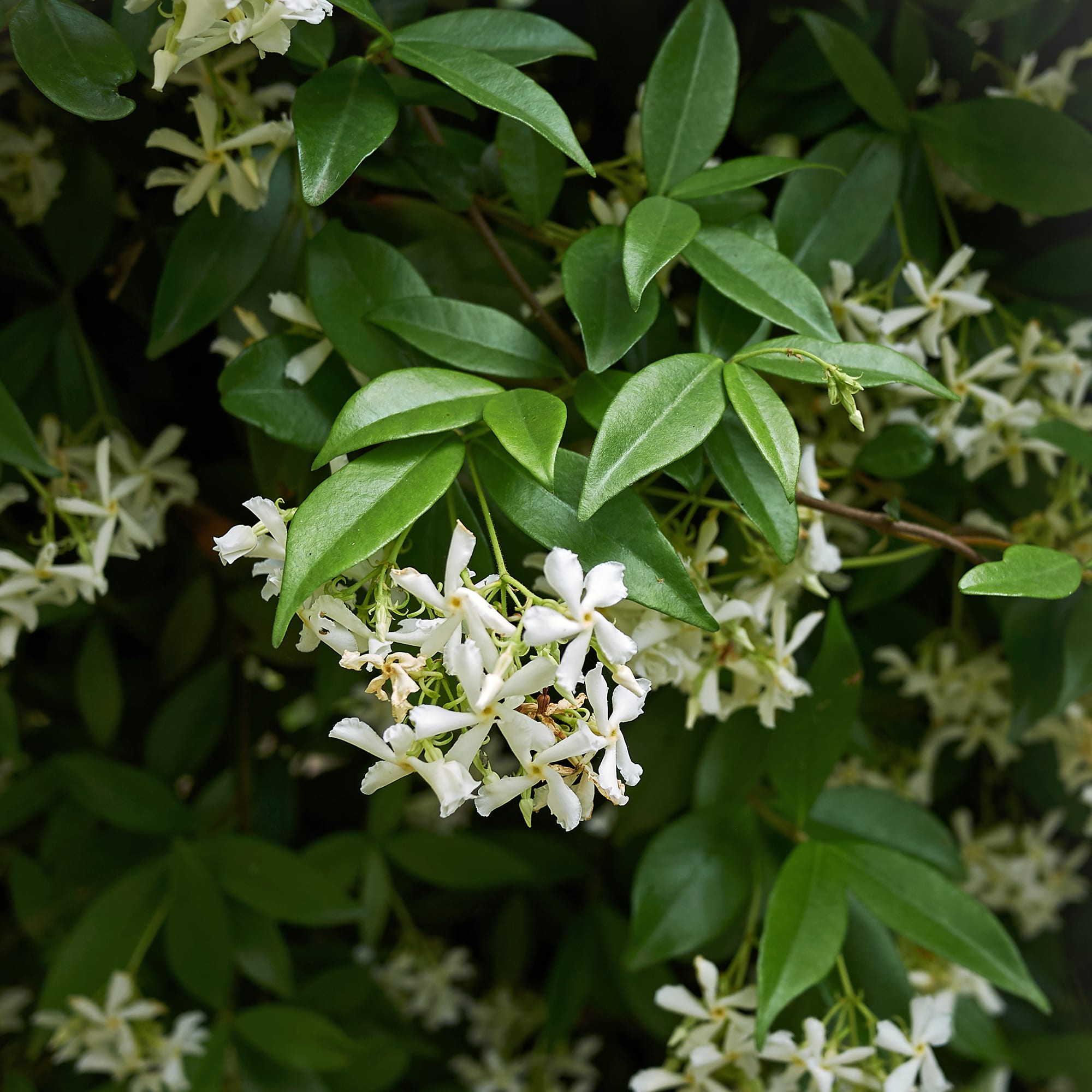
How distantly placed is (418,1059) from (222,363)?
2.24 ft

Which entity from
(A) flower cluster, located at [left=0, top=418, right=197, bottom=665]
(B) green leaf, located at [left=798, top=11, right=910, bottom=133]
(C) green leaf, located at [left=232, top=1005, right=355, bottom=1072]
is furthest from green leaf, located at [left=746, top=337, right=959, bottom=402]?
(C) green leaf, located at [left=232, top=1005, right=355, bottom=1072]

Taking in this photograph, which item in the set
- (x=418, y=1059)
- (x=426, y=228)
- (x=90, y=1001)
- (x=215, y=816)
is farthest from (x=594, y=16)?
(x=418, y=1059)

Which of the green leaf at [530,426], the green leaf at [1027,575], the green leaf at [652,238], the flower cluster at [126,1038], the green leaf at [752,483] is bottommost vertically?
the flower cluster at [126,1038]

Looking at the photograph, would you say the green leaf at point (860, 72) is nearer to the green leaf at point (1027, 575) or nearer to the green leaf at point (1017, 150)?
the green leaf at point (1017, 150)

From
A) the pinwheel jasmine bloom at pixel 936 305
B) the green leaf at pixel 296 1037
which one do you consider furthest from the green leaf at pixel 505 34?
the green leaf at pixel 296 1037

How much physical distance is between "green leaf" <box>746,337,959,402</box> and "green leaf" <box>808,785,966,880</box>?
0.34m

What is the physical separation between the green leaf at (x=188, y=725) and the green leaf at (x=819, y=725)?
1.43 ft

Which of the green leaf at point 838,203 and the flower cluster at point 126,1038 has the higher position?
the green leaf at point 838,203

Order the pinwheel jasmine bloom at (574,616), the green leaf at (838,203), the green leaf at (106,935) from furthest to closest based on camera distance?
the green leaf at (106,935), the green leaf at (838,203), the pinwheel jasmine bloom at (574,616)

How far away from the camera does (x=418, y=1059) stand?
0.90 m

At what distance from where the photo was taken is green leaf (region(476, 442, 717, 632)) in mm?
358

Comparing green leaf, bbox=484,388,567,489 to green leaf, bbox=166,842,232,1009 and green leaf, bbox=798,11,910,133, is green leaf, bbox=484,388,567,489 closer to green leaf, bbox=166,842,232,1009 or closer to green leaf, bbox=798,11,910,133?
green leaf, bbox=798,11,910,133

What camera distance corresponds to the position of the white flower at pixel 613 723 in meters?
0.33

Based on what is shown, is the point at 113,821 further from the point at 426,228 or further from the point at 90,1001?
the point at 426,228
